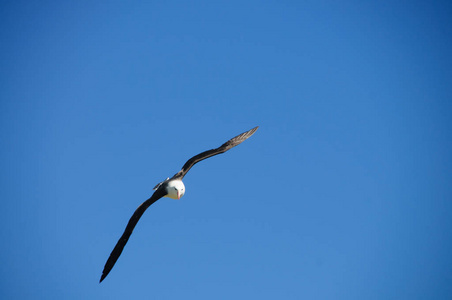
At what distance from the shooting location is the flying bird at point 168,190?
14.3 metres

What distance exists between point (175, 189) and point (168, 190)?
383 mm

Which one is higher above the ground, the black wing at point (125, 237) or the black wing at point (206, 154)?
the black wing at point (206, 154)

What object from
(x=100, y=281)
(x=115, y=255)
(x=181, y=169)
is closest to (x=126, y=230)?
(x=115, y=255)

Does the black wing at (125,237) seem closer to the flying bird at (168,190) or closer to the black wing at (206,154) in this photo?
the flying bird at (168,190)

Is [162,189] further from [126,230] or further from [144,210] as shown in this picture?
[126,230]

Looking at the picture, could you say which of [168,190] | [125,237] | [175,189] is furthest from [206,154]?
[125,237]

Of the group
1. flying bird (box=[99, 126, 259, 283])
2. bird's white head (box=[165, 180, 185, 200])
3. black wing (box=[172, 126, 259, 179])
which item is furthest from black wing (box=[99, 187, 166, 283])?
black wing (box=[172, 126, 259, 179])

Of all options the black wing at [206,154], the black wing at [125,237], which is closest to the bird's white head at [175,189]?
the black wing at [206,154]

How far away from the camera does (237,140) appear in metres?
18.4

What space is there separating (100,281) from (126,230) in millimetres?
2186

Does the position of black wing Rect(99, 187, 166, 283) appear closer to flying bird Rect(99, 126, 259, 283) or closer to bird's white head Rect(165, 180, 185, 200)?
flying bird Rect(99, 126, 259, 283)

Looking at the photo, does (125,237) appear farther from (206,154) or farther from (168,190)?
(206,154)

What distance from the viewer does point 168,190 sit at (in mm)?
15859

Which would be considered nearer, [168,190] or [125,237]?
[125,237]
